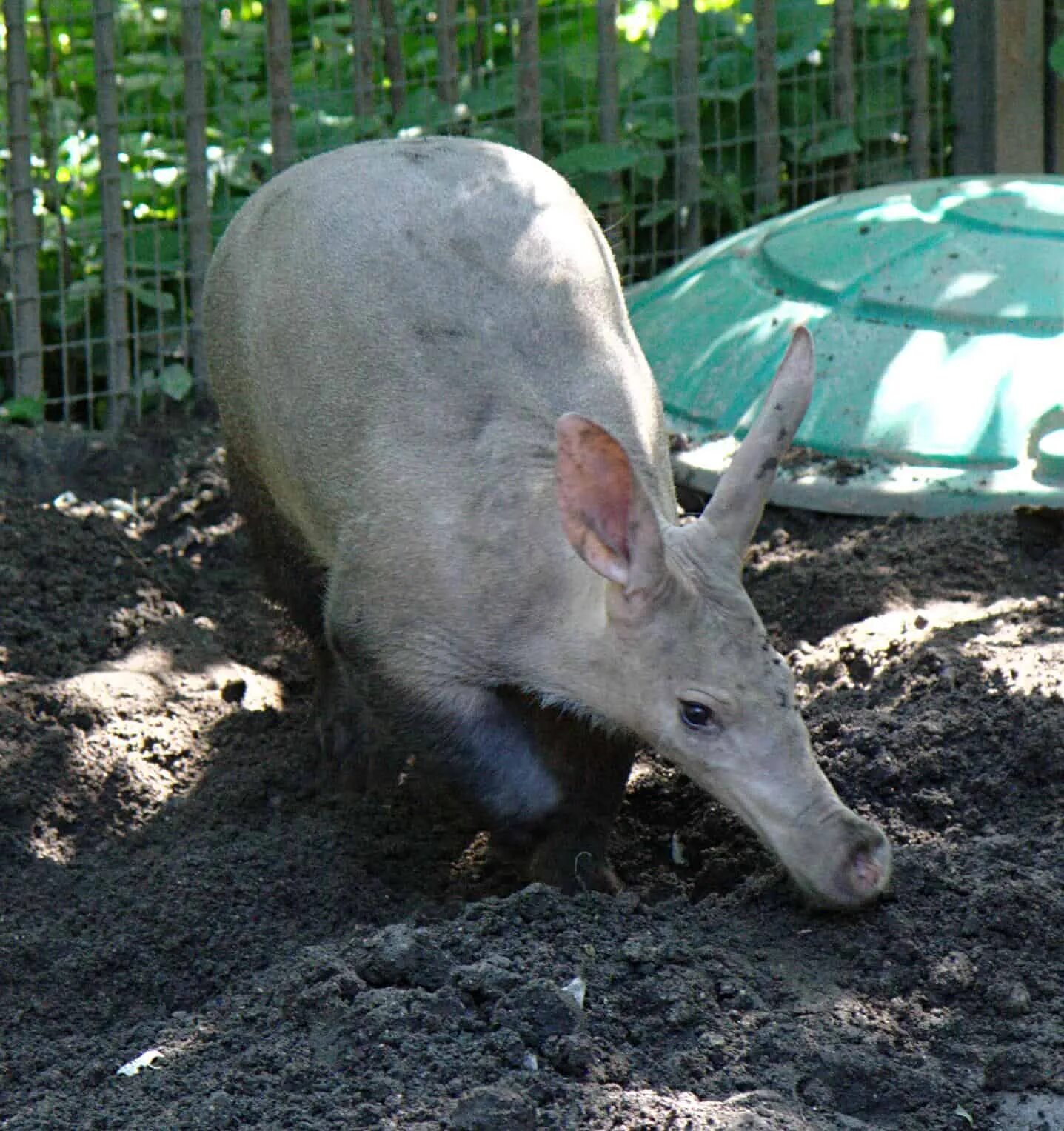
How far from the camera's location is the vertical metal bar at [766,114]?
823 centimetres

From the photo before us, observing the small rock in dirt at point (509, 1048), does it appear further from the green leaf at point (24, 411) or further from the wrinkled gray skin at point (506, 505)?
the green leaf at point (24, 411)

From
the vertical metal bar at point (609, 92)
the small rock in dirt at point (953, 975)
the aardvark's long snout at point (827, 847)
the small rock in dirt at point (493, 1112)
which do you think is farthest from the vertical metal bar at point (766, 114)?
the small rock in dirt at point (493, 1112)

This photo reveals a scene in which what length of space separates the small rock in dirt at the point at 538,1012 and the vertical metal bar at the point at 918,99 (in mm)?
6238

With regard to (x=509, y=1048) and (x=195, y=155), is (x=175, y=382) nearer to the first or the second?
(x=195, y=155)

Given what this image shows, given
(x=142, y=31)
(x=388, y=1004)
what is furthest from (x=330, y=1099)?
(x=142, y=31)

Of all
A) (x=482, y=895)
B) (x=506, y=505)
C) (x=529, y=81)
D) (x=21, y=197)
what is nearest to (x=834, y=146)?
(x=529, y=81)

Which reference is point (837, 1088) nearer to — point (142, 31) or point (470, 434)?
point (470, 434)

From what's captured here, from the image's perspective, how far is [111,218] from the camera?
289 inches

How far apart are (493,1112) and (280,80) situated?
5.28m

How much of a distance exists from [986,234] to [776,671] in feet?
10.9

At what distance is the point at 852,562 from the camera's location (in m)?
5.90

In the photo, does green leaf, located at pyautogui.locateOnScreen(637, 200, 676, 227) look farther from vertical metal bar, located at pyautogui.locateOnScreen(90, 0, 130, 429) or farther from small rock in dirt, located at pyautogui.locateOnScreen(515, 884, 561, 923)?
small rock in dirt, located at pyautogui.locateOnScreen(515, 884, 561, 923)

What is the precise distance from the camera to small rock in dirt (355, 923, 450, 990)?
3.60 metres

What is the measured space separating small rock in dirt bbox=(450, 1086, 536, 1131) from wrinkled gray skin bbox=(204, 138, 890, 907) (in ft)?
3.26
